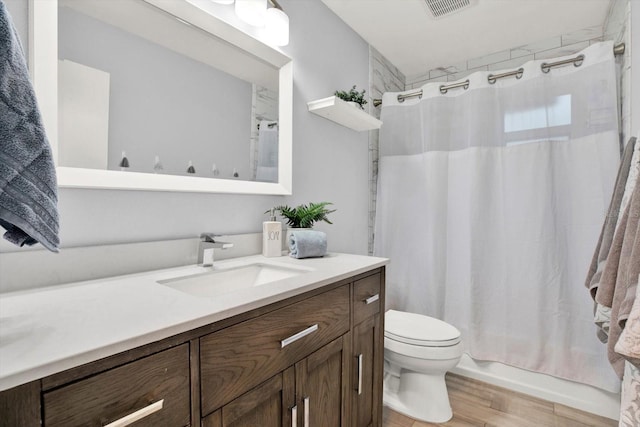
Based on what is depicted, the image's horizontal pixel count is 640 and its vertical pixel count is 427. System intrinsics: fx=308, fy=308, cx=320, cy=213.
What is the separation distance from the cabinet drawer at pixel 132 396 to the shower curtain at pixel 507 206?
1.92m

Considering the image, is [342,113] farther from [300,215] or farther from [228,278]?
[228,278]

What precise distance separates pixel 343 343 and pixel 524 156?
5.47ft

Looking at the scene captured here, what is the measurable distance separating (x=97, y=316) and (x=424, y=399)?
174 cm

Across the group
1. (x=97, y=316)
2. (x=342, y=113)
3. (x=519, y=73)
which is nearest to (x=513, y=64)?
(x=519, y=73)

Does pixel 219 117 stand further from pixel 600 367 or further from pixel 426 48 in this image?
pixel 600 367

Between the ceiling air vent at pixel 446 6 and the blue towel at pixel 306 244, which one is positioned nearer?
the blue towel at pixel 306 244

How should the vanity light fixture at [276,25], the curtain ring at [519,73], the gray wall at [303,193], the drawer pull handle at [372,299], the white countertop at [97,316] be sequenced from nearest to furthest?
1. the white countertop at [97,316]
2. the gray wall at [303,193]
3. the drawer pull handle at [372,299]
4. the vanity light fixture at [276,25]
5. the curtain ring at [519,73]

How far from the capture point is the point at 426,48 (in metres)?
2.37

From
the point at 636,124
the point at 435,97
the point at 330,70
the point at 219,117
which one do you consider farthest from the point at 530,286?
the point at 219,117

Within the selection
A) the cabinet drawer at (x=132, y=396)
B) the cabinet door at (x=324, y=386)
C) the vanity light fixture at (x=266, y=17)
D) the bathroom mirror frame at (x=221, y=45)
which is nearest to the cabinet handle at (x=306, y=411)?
the cabinet door at (x=324, y=386)

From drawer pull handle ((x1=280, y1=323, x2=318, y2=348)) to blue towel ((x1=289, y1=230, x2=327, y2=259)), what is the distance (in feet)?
1.46

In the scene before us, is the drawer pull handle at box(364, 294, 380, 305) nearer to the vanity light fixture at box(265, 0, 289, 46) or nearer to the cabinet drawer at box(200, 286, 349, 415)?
the cabinet drawer at box(200, 286, 349, 415)

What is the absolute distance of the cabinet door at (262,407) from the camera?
72 centimetres

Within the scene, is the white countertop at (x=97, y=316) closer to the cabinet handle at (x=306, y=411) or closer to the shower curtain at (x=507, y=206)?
the cabinet handle at (x=306, y=411)
